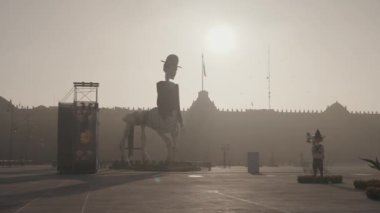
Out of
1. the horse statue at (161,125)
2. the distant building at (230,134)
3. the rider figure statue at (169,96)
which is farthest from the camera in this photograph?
the distant building at (230,134)

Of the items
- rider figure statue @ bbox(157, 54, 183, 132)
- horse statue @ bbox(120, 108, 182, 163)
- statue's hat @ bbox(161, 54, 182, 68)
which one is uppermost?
statue's hat @ bbox(161, 54, 182, 68)

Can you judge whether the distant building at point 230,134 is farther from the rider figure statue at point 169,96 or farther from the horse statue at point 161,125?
the rider figure statue at point 169,96

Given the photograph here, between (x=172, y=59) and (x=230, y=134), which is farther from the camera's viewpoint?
(x=230, y=134)

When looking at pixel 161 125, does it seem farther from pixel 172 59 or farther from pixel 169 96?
pixel 172 59

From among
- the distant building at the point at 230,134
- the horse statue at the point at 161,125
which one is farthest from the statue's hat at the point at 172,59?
the distant building at the point at 230,134

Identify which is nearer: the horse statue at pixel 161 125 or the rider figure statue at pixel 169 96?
the rider figure statue at pixel 169 96

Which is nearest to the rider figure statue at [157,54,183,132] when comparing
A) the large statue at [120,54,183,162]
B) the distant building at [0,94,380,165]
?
the large statue at [120,54,183,162]

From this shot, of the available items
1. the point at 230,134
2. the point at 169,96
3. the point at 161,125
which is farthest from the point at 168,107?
the point at 230,134

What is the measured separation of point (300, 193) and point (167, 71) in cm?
4693

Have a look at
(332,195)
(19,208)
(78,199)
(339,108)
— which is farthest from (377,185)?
(339,108)

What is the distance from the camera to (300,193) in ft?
84.7

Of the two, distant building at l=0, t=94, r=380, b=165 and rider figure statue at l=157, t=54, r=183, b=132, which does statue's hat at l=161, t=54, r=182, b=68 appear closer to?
rider figure statue at l=157, t=54, r=183, b=132

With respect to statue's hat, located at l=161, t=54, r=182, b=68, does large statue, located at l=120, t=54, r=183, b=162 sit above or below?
below

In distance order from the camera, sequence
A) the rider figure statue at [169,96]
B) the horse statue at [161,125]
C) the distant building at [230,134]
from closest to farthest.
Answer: the rider figure statue at [169,96] → the horse statue at [161,125] → the distant building at [230,134]
